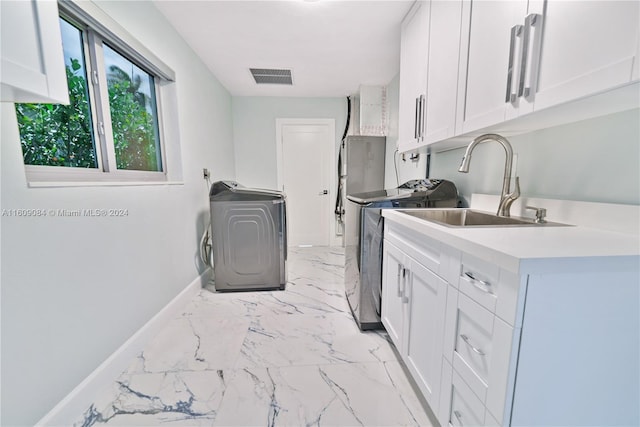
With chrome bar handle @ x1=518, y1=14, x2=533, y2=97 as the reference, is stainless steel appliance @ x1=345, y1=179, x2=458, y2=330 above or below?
below

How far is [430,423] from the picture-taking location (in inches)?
43.8

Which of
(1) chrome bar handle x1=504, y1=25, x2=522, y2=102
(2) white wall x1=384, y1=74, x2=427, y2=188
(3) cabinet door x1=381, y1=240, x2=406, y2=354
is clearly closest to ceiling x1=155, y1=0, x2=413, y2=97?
(2) white wall x1=384, y1=74, x2=427, y2=188

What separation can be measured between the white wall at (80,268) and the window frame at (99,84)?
9cm

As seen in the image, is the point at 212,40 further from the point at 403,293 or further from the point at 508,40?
the point at 403,293

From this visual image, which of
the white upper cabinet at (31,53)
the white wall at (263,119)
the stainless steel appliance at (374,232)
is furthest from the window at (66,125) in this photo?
the white wall at (263,119)

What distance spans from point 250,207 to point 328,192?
1889 millimetres

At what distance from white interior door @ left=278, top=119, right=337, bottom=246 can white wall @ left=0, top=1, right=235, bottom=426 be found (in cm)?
186

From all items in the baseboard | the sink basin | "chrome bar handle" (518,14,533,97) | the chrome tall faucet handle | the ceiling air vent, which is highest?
the ceiling air vent

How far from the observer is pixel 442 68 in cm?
143

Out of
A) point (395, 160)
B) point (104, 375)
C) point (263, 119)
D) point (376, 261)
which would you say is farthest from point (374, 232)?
point (263, 119)

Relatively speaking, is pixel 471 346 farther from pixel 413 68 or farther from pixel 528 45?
pixel 413 68

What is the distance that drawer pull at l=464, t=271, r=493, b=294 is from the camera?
736 millimetres

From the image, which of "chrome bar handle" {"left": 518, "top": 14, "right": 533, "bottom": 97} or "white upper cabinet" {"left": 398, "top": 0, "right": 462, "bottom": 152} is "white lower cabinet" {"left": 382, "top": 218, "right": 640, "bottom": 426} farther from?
"white upper cabinet" {"left": 398, "top": 0, "right": 462, "bottom": 152}

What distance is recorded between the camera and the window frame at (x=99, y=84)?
3.86 feet
